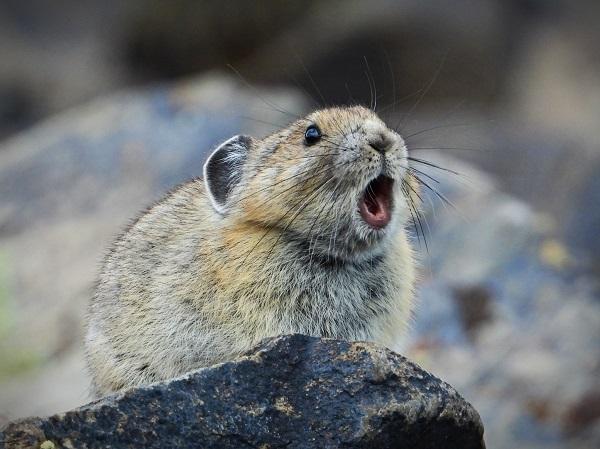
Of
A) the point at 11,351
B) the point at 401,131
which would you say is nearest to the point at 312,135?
the point at 401,131

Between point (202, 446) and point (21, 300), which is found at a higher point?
point (21, 300)

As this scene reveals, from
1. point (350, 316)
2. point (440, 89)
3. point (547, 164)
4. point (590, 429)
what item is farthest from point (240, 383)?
point (440, 89)

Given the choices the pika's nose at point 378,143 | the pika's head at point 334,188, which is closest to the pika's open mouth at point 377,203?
the pika's head at point 334,188

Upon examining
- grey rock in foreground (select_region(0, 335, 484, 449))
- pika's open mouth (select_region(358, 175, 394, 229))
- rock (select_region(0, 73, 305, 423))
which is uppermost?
rock (select_region(0, 73, 305, 423))

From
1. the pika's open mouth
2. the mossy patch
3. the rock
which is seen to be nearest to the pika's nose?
the pika's open mouth

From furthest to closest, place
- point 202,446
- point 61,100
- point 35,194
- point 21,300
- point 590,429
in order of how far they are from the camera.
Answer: point 61,100, point 35,194, point 21,300, point 590,429, point 202,446

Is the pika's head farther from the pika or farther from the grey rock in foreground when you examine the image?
the grey rock in foreground

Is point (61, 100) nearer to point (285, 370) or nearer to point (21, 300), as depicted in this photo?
point (21, 300)
